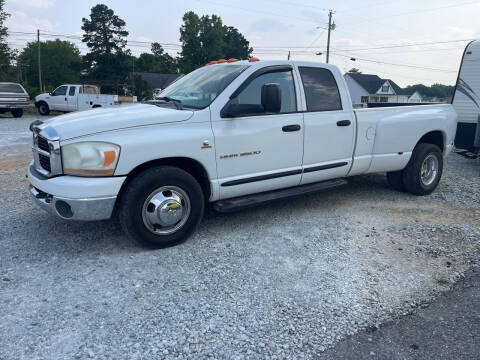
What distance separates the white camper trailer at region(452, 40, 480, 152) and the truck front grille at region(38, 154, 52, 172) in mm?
8972

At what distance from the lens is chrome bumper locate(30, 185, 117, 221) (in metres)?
3.47

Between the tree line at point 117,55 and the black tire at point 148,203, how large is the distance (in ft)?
137

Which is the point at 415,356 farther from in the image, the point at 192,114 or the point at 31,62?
the point at 31,62

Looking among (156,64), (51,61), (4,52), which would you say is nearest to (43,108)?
(4,52)

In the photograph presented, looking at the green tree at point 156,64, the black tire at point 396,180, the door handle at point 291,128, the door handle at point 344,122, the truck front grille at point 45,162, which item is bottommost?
the black tire at point 396,180

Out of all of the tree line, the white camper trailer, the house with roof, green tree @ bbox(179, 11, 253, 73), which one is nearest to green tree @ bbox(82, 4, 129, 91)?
the tree line

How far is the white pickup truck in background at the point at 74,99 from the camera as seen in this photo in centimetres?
2023

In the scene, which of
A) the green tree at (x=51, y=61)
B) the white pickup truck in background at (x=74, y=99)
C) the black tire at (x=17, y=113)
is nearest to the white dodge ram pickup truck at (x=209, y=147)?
the white pickup truck in background at (x=74, y=99)

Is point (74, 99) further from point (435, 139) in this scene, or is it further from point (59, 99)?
point (435, 139)

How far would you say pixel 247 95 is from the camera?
4348 mm

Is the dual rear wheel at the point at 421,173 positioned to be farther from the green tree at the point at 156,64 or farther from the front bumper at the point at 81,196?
the green tree at the point at 156,64

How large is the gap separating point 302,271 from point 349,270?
459 mm

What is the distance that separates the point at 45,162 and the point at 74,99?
19.0 meters

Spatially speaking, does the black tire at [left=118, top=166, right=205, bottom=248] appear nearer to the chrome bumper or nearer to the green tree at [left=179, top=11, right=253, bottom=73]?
the chrome bumper
